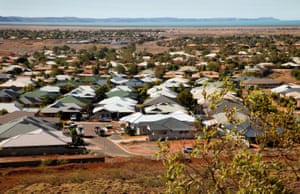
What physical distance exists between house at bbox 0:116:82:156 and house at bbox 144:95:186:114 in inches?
436

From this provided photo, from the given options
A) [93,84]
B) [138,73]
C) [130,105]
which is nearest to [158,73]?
[138,73]

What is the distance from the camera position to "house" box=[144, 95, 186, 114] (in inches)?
1455

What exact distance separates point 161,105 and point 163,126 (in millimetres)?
7131

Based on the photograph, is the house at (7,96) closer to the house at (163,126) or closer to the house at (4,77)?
the house at (4,77)

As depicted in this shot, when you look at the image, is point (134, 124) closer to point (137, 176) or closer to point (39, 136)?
point (39, 136)

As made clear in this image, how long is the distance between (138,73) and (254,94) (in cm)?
5628

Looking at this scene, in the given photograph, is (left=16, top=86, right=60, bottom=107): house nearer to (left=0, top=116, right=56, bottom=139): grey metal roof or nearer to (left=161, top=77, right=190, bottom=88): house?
(left=0, top=116, right=56, bottom=139): grey metal roof

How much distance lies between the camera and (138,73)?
6369 cm

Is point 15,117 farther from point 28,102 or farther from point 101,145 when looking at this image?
point 101,145

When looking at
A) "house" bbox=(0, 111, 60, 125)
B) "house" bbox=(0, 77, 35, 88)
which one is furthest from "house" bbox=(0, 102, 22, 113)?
"house" bbox=(0, 77, 35, 88)

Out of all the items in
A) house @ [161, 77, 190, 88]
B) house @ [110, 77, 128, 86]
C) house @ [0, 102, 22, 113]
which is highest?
house @ [0, 102, 22, 113]

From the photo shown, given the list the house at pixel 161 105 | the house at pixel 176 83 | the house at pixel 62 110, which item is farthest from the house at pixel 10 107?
the house at pixel 176 83

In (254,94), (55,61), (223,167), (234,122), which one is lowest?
(55,61)

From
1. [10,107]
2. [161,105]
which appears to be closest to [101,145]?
[161,105]
